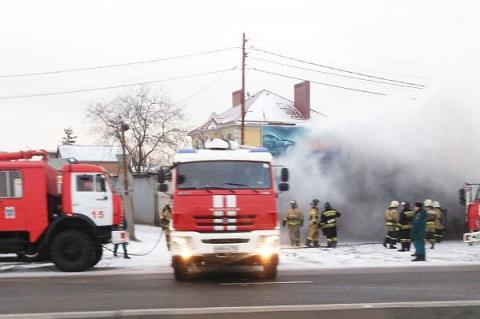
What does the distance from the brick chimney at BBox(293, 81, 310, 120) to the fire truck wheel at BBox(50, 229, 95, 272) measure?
36.9m

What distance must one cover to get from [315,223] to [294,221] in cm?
83

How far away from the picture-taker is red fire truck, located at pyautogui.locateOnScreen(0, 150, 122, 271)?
13500 mm

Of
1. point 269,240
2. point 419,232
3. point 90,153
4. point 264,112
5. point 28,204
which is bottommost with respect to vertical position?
point 419,232

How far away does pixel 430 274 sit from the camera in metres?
12.5

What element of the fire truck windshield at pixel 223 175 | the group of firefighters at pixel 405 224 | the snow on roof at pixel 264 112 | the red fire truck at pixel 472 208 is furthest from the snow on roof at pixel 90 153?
the fire truck windshield at pixel 223 175

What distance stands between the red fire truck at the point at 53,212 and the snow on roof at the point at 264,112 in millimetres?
35001

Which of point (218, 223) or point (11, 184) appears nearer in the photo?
point (218, 223)

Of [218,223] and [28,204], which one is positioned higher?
[28,204]

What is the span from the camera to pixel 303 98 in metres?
50.1

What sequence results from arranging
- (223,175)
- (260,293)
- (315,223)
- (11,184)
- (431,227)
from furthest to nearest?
(315,223) < (431,227) < (11,184) < (223,175) < (260,293)

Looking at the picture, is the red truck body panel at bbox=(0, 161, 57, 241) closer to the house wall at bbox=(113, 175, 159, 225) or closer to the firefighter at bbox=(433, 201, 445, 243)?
the firefighter at bbox=(433, 201, 445, 243)

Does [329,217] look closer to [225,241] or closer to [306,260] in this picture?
[306,260]

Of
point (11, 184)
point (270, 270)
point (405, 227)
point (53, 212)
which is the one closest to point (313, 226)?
point (405, 227)

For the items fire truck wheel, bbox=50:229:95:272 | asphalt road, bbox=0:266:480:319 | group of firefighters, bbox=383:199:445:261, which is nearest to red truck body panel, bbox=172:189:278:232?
asphalt road, bbox=0:266:480:319
